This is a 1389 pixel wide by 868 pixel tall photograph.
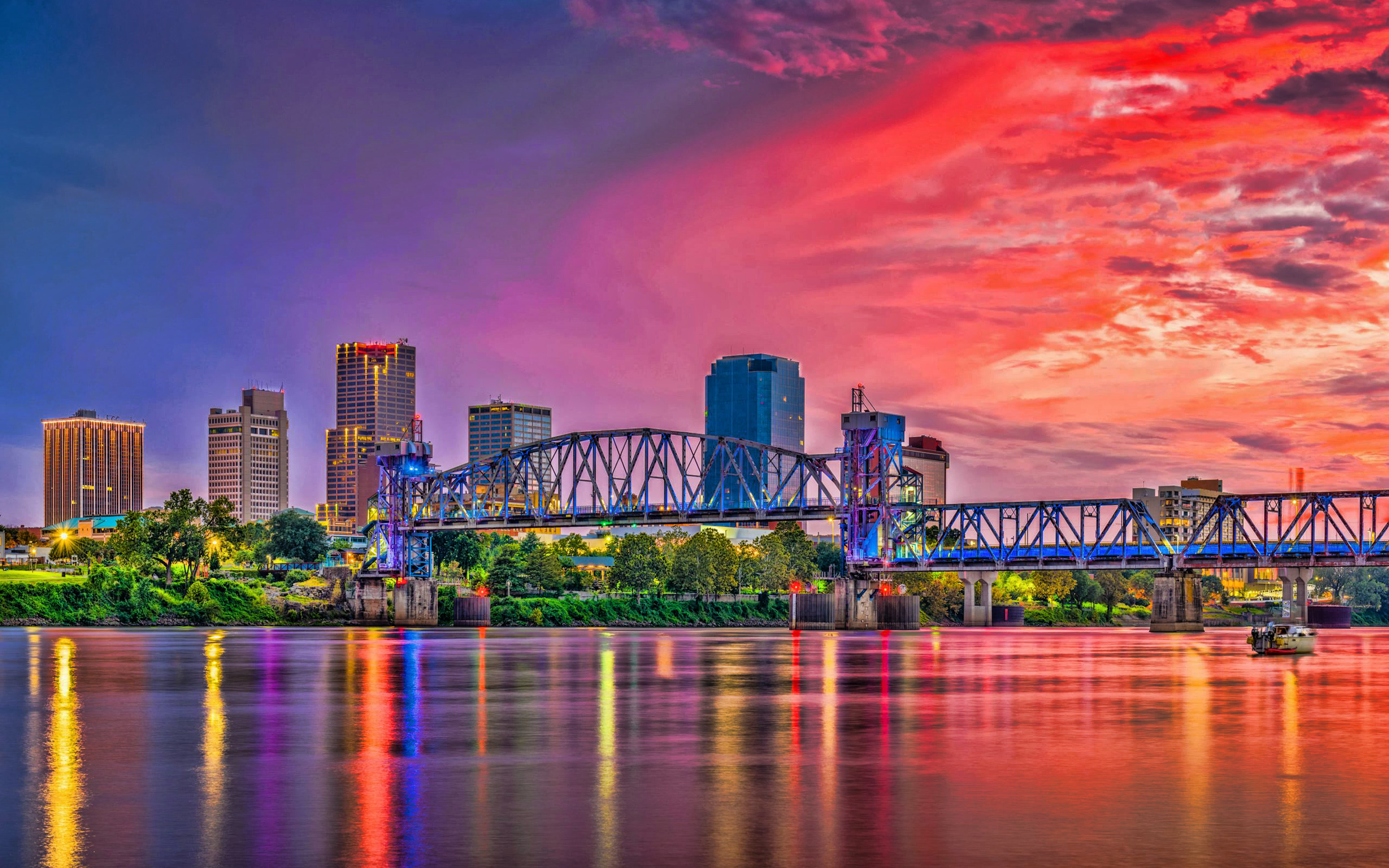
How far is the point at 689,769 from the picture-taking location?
2908 centimetres

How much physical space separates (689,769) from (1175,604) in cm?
15888

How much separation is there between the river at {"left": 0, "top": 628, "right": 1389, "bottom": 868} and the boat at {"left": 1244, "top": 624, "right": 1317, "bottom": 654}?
29.8 m

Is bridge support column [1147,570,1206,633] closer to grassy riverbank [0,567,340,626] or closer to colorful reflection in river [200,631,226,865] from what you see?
grassy riverbank [0,567,340,626]

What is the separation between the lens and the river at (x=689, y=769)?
20812 millimetres

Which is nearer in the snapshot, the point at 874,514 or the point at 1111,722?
the point at 1111,722

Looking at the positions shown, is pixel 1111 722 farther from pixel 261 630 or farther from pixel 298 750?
pixel 261 630

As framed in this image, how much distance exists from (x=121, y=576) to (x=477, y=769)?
161 m

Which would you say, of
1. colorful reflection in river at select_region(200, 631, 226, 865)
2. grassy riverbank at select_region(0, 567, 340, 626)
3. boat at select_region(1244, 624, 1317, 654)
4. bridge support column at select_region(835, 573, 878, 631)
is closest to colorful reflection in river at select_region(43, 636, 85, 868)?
colorful reflection in river at select_region(200, 631, 226, 865)

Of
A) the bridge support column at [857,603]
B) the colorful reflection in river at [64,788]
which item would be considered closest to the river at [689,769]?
the colorful reflection in river at [64,788]

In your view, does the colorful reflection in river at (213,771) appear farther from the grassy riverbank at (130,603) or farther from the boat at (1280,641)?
the grassy riverbank at (130,603)

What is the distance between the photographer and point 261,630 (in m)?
154

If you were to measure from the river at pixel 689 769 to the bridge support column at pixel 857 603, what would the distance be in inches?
4535

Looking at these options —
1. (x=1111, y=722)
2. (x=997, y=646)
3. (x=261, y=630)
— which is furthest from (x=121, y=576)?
(x=1111, y=722)

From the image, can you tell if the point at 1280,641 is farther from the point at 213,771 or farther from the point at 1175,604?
the point at 1175,604
